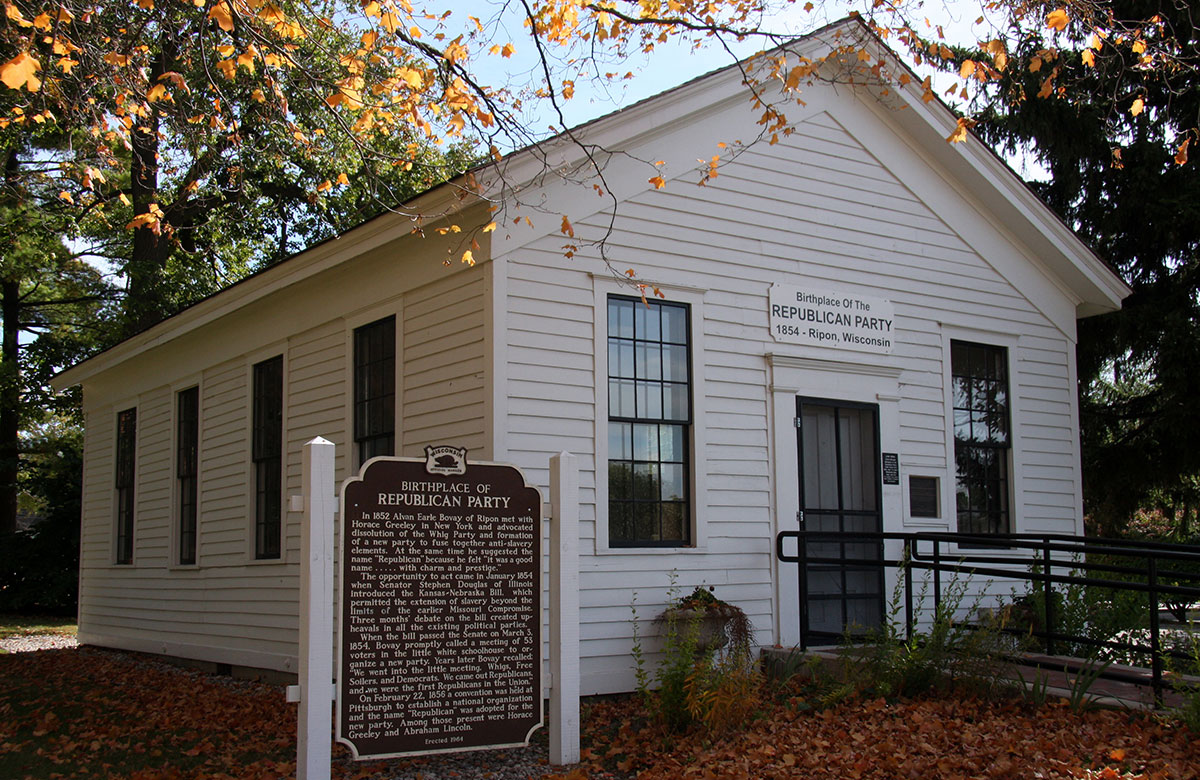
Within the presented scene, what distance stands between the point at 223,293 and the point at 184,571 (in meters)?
3.98

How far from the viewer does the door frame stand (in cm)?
1067

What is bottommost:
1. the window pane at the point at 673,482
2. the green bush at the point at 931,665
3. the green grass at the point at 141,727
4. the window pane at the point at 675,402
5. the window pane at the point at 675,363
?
the green grass at the point at 141,727

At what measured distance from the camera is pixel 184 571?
14805 mm

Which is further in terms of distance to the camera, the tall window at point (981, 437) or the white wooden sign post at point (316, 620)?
the tall window at point (981, 437)

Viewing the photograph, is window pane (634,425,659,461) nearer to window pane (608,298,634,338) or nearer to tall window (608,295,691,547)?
tall window (608,295,691,547)

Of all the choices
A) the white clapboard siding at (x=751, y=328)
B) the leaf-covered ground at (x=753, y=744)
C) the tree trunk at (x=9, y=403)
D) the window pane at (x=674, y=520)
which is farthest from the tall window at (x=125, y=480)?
the tree trunk at (x=9, y=403)

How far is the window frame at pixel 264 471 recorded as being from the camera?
12.6 metres

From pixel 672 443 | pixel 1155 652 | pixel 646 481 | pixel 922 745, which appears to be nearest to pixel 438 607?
pixel 922 745

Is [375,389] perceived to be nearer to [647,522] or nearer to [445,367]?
[445,367]

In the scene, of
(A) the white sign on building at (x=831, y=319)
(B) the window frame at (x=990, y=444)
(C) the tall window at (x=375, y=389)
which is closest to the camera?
(C) the tall window at (x=375, y=389)

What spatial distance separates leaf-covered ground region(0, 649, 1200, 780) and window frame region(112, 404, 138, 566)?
21.0 feet

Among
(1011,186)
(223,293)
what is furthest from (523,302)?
(1011,186)

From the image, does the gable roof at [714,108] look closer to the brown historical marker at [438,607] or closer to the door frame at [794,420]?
the door frame at [794,420]

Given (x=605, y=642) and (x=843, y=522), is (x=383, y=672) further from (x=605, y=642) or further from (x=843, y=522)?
(x=843, y=522)
